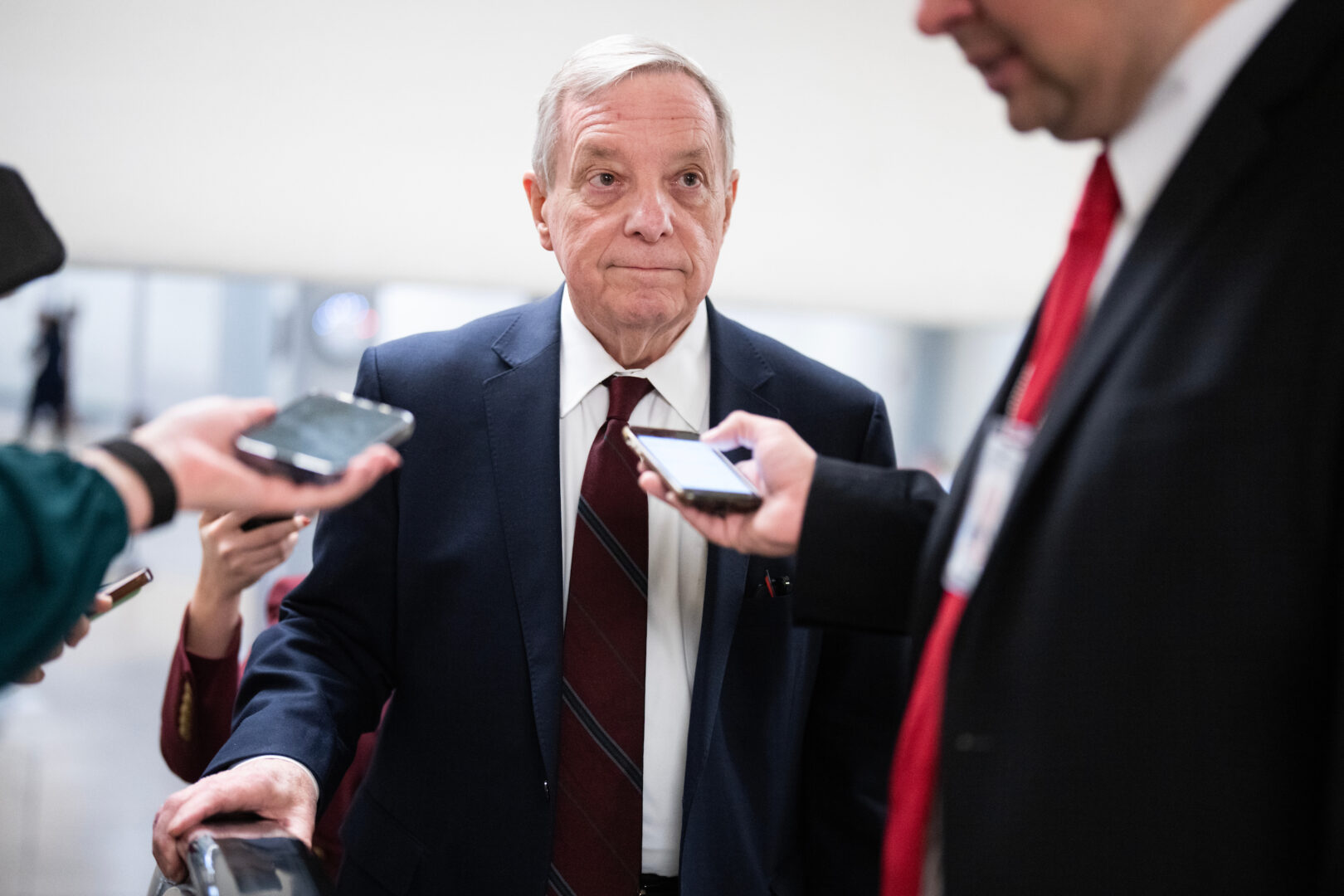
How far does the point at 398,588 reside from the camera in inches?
66.8

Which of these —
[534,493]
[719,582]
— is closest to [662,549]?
[719,582]

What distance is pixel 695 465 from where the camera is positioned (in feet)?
4.73

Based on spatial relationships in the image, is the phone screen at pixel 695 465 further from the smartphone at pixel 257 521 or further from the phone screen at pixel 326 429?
the smartphone at pixel 257 521

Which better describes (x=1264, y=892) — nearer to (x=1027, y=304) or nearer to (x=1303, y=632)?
(x=1303, y=632)

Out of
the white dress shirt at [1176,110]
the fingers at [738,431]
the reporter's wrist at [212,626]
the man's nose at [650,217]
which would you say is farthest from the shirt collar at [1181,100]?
the reporter's wrist at [212,626]

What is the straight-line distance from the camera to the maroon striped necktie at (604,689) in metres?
1.60

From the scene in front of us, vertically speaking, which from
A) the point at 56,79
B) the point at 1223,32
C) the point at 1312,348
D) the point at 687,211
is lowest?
the point at 1312,348

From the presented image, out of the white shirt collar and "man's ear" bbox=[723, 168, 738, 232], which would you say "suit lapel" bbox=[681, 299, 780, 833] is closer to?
the white shirt collar

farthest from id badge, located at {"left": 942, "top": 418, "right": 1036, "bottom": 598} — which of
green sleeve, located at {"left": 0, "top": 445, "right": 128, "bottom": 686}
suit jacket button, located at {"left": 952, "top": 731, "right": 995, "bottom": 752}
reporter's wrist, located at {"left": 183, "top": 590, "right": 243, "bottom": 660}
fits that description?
reporter's wrist, located at {"left": 183, "top": 590, "right": 243, "bottom": 660}

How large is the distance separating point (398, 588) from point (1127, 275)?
1178 mm

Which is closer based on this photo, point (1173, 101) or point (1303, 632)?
point (1303, 632)

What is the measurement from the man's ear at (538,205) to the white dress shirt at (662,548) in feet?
0.44

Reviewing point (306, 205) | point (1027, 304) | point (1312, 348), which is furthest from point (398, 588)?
point (1027, 304)

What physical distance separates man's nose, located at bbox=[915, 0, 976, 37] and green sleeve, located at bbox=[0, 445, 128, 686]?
974 mm
